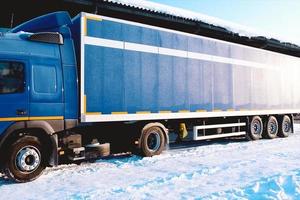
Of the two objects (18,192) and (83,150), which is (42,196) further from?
(83,150)

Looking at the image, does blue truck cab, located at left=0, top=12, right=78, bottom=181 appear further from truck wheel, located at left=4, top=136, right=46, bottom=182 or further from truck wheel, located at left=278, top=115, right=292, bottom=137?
truck wheel, located at left=278, top=115, right=292, bottom=137

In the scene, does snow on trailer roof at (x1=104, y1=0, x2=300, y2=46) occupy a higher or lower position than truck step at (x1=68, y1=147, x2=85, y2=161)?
higher

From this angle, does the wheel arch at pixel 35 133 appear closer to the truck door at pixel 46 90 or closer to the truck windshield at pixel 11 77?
the truck door at pixel 46 90

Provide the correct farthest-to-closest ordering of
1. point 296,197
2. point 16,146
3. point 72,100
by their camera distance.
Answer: point 72,100 → point 16,146 → point 296,197

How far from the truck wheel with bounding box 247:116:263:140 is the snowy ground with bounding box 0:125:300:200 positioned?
3.50 metres

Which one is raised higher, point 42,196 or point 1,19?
point 1,19

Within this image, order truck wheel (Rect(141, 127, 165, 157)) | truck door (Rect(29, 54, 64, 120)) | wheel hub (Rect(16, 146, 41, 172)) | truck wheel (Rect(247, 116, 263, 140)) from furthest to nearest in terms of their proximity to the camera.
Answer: truck wheel (Rect(247, 116, 263, 140)) < truck wheel (Rect(141, 127, 165, 157)) < truck door (Rect(29, 54, 64, 120)) < wheel hub (Rect(16, 146, 41, 172))

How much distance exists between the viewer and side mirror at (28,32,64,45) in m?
6.84

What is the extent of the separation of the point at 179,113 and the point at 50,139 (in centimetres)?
402

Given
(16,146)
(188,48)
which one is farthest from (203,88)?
(16,146)

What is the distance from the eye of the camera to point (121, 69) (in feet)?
26.6

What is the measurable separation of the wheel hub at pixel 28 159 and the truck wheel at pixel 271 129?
991 centimetres

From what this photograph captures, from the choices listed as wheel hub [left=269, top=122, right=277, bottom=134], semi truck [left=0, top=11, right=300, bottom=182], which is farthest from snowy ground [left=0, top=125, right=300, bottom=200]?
wheel hub [left=269, top=122, right=277, bottom=134]

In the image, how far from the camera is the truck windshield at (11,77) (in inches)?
245
